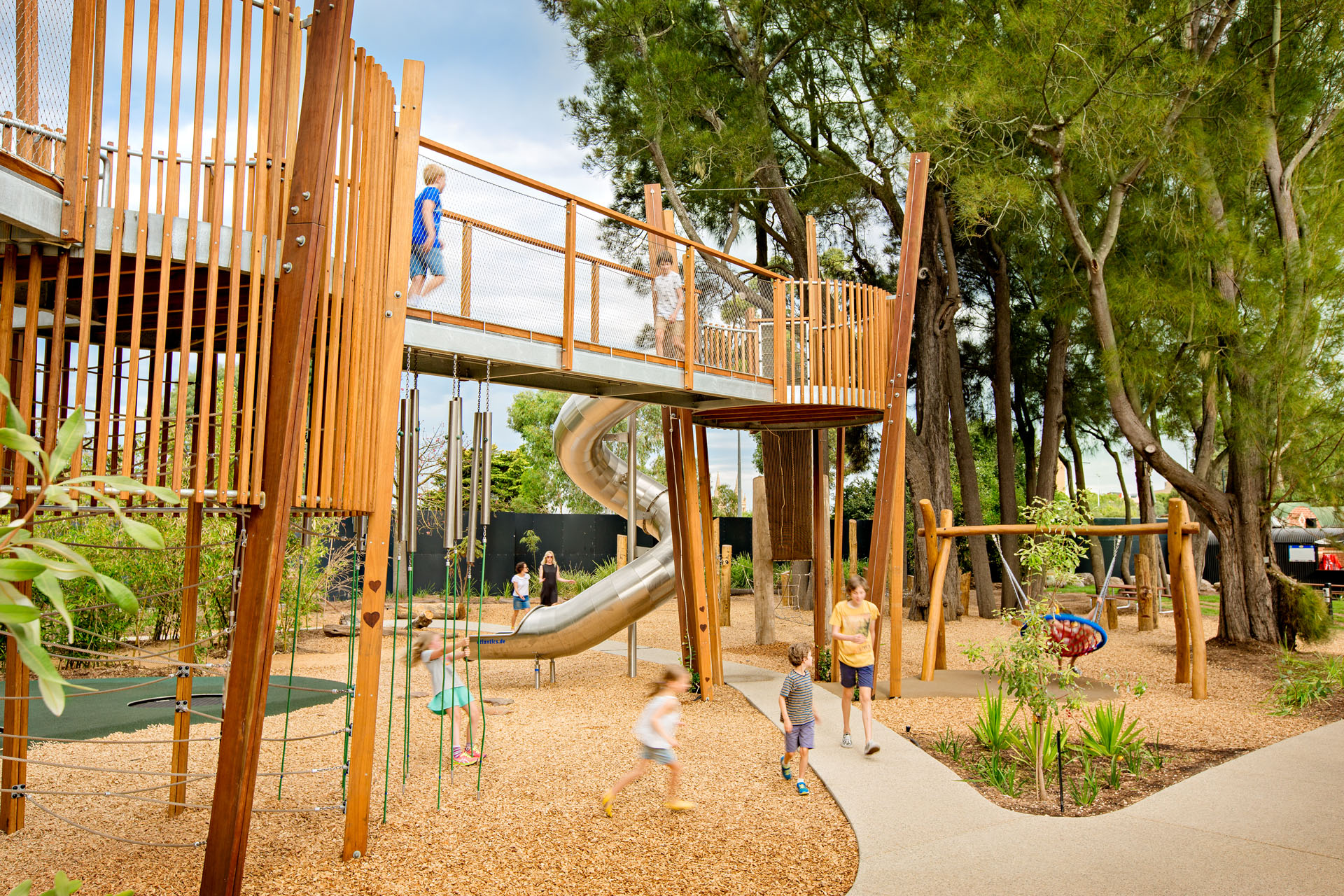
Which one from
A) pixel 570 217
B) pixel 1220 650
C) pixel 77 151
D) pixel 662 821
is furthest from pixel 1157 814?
pixel 1220 650

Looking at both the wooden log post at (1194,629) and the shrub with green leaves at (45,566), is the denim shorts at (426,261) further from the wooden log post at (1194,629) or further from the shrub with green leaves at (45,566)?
the wooden log post at (1194,629)

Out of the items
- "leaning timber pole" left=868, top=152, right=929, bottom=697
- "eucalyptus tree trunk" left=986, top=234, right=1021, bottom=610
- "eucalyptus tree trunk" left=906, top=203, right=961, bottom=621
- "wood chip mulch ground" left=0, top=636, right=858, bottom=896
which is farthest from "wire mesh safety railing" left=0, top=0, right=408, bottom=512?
"eucalyptus tree trunk" left=986, top=234, right=1021, bottom=610

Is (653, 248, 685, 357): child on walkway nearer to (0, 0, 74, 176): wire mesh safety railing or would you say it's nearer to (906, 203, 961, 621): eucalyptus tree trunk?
(0, 0, 74, 176): wire mesh safety railing

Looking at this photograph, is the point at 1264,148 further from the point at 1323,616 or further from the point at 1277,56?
the point at 1323,616

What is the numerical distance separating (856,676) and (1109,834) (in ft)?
8.74

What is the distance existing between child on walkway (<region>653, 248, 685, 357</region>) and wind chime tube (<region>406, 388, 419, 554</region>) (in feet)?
10.2

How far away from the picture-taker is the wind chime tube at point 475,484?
20.3 feet

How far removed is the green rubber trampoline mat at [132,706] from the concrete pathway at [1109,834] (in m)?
4.67

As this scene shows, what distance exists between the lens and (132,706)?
381 inches

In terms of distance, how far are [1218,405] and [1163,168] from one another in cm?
389

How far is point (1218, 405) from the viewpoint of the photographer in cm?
1477

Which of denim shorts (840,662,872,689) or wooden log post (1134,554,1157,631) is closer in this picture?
denim shorts (840,662,872,689)

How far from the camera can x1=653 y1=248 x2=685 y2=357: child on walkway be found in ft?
28.8

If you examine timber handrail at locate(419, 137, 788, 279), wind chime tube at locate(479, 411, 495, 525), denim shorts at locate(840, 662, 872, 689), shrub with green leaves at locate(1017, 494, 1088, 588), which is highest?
timber handrail at locate(419, 137, 788, 279)
